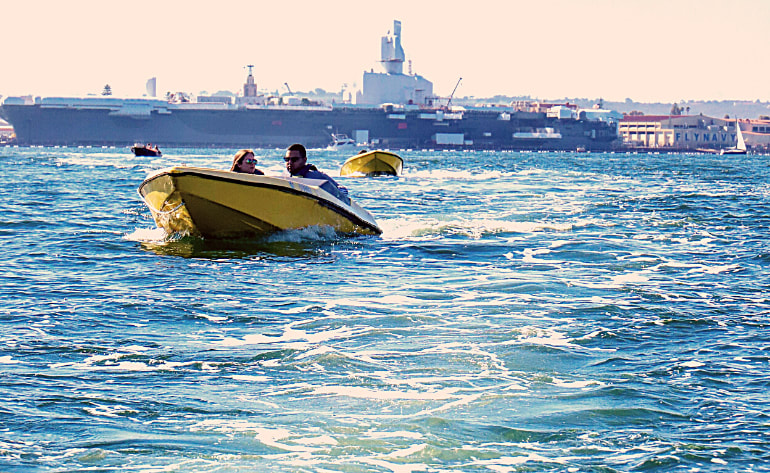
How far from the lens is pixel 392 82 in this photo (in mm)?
193875

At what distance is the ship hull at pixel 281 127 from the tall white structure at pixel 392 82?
29.6 m

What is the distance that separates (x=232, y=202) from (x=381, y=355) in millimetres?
7479

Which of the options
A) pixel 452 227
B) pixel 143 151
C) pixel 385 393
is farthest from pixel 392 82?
pixel 385 393

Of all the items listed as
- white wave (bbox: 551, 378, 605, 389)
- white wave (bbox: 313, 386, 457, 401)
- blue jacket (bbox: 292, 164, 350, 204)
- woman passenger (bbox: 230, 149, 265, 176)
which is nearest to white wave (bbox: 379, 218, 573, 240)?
blue jacket (bbox: 292, 164, 350, 204)

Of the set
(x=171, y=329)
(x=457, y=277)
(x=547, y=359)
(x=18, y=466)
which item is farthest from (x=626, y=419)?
(x=457, y=277)

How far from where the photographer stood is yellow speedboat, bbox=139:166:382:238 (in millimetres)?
14961

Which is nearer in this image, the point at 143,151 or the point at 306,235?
the point at 306,235

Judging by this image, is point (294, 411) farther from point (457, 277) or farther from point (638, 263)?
point (638, 263)

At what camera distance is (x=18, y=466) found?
17.5ft

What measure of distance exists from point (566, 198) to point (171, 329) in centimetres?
2419

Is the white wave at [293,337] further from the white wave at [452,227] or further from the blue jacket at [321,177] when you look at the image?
the white wave at [452,227]

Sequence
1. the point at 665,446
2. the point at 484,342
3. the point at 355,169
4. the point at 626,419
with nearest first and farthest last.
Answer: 1. the point at 665,446
2. the point at 626,419
3. the point at 484,342
4. the point at 355,169

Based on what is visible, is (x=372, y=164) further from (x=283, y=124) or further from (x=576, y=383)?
(x=283, y=124)

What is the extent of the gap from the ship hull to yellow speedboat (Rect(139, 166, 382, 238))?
135 m
